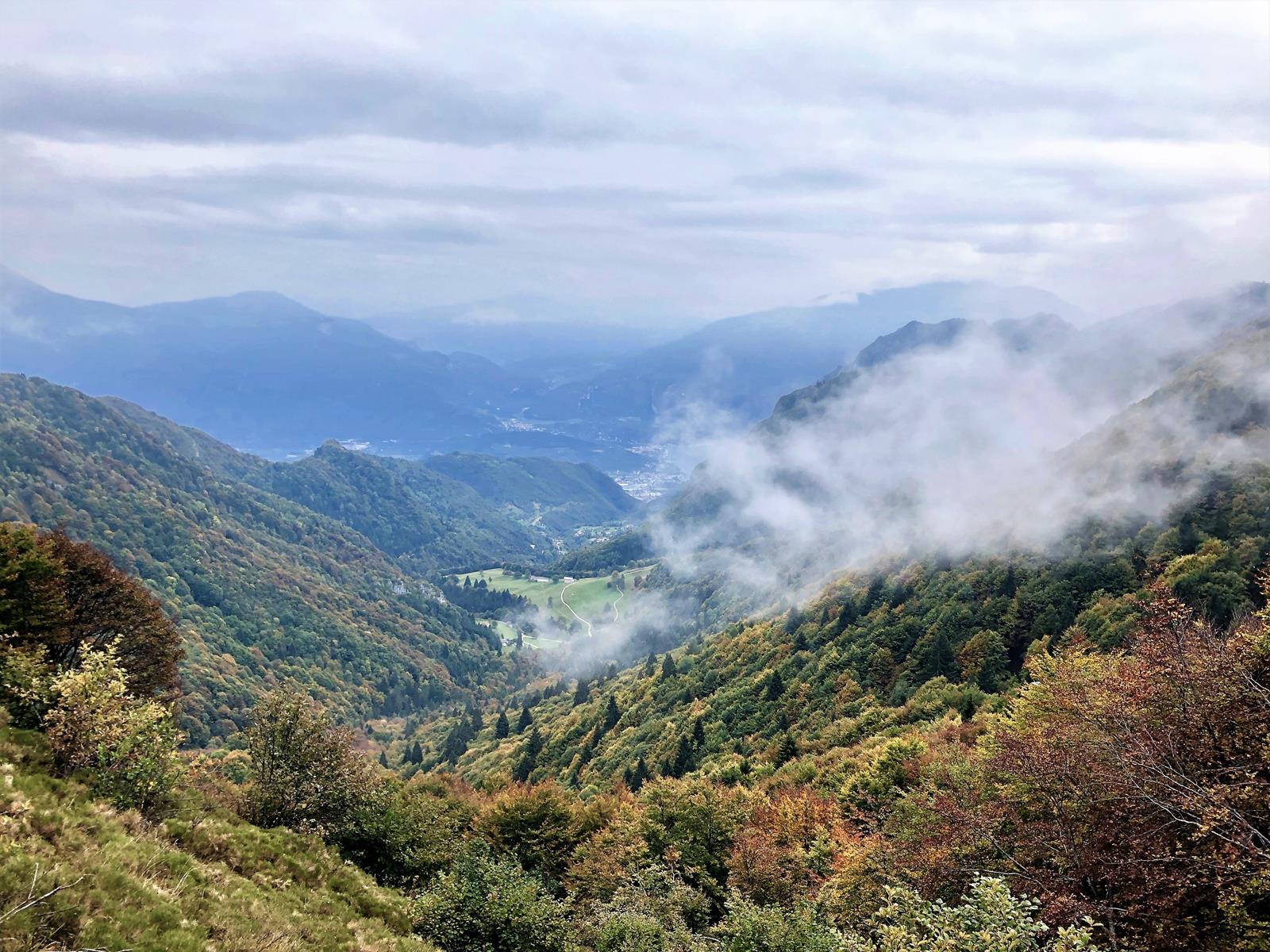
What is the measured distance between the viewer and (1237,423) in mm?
114938

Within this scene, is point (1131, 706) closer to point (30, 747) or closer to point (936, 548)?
point (30, 747)

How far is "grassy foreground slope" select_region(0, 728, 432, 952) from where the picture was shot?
1456 cm

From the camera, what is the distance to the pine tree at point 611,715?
146 metres

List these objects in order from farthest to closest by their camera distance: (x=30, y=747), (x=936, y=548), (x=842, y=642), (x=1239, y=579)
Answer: (x=936, y=548) → (x=842, y=642) → (x=1239, y=579) → (x=30, y=747)

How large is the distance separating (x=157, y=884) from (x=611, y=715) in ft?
451

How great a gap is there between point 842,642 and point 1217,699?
10577cm

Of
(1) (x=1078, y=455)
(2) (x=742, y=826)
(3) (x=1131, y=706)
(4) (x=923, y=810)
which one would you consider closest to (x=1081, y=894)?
(3) (x=1131, y=706)

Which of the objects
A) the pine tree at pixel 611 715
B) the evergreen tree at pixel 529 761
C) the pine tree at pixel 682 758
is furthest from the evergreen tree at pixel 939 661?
the evergreen tree at pixel 529 761

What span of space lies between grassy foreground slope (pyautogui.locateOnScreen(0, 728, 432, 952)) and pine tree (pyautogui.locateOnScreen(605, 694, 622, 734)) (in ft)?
395

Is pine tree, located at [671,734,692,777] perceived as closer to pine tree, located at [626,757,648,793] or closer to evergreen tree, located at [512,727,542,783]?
pine tree, located at [626,757,648,793]

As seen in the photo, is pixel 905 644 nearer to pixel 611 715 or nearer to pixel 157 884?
pixel 611 715

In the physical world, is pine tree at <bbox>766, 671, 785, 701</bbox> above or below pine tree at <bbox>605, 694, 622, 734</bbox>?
above

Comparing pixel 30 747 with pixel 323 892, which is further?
pixel 323 892

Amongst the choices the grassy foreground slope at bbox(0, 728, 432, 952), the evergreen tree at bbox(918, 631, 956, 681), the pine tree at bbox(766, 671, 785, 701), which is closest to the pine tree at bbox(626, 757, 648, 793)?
the pine tree at bbox(766, 671, 785, 701)
